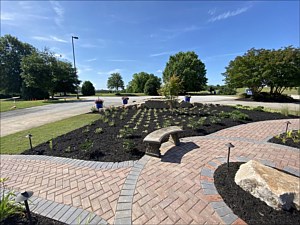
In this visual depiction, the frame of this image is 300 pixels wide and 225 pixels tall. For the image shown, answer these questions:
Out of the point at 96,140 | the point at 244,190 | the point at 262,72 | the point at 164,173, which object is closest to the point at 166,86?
the point at 96,140

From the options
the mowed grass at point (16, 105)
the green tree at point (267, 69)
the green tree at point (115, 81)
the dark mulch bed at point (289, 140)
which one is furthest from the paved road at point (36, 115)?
the green tree at point (115, 81)

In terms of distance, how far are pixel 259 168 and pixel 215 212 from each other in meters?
1.15

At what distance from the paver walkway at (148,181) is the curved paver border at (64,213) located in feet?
0.26

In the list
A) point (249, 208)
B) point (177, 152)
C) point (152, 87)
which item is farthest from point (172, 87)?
point (152, 87)

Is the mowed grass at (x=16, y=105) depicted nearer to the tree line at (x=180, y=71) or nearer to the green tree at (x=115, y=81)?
the tree line at (x=180, y=71)

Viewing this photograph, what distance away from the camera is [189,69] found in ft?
→ 126

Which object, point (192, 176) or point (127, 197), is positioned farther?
point (192, 176)

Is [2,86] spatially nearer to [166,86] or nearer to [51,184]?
[166,86]

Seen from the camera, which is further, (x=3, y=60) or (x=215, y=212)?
(x=3, y=60)

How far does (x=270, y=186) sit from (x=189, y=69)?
38.8 metres

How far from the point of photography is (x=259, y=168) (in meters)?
2.70

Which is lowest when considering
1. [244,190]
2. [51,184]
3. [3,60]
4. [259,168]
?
[51,184]

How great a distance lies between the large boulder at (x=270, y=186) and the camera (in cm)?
219

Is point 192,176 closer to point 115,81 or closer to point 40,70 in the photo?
point 40,70
